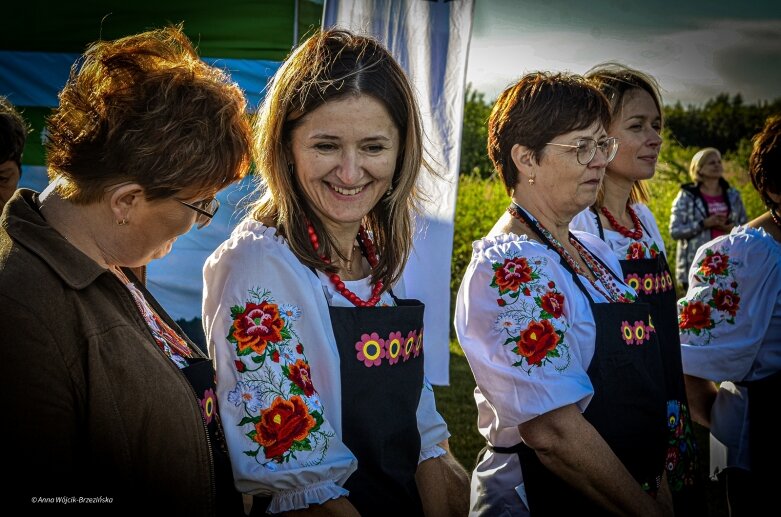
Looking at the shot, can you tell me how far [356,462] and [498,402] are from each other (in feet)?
1.72

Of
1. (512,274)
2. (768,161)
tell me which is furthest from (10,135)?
(768,161)

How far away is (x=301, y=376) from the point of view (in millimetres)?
1741

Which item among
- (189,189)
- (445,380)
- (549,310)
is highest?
(189,189)

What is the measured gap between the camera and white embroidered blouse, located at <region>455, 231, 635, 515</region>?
6.77 feet

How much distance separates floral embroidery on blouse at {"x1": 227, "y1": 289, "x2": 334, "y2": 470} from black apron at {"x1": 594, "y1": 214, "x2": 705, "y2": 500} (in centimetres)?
142

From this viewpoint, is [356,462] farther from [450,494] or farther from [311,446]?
[450,494]

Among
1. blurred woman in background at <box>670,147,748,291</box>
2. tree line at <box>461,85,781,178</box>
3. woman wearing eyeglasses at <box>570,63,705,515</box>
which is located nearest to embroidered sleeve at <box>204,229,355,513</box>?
woman wearing eyeglasses at <box>570,63,705,515</box>

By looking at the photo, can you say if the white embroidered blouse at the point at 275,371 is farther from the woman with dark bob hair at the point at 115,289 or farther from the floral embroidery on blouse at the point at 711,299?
the floral embroidery on blouse at the point at 711,299

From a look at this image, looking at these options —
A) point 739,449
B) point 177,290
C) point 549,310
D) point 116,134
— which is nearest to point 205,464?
point 116,134

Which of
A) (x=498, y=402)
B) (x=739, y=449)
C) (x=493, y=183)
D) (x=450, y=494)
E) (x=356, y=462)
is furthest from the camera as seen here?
(x=493, y=183)

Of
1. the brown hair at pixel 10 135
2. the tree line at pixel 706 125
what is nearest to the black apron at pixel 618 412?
the brown hair at pixel 10 135

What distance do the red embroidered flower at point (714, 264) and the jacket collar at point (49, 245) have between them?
238 cm

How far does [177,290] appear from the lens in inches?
188

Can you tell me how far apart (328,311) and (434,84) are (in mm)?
3051
